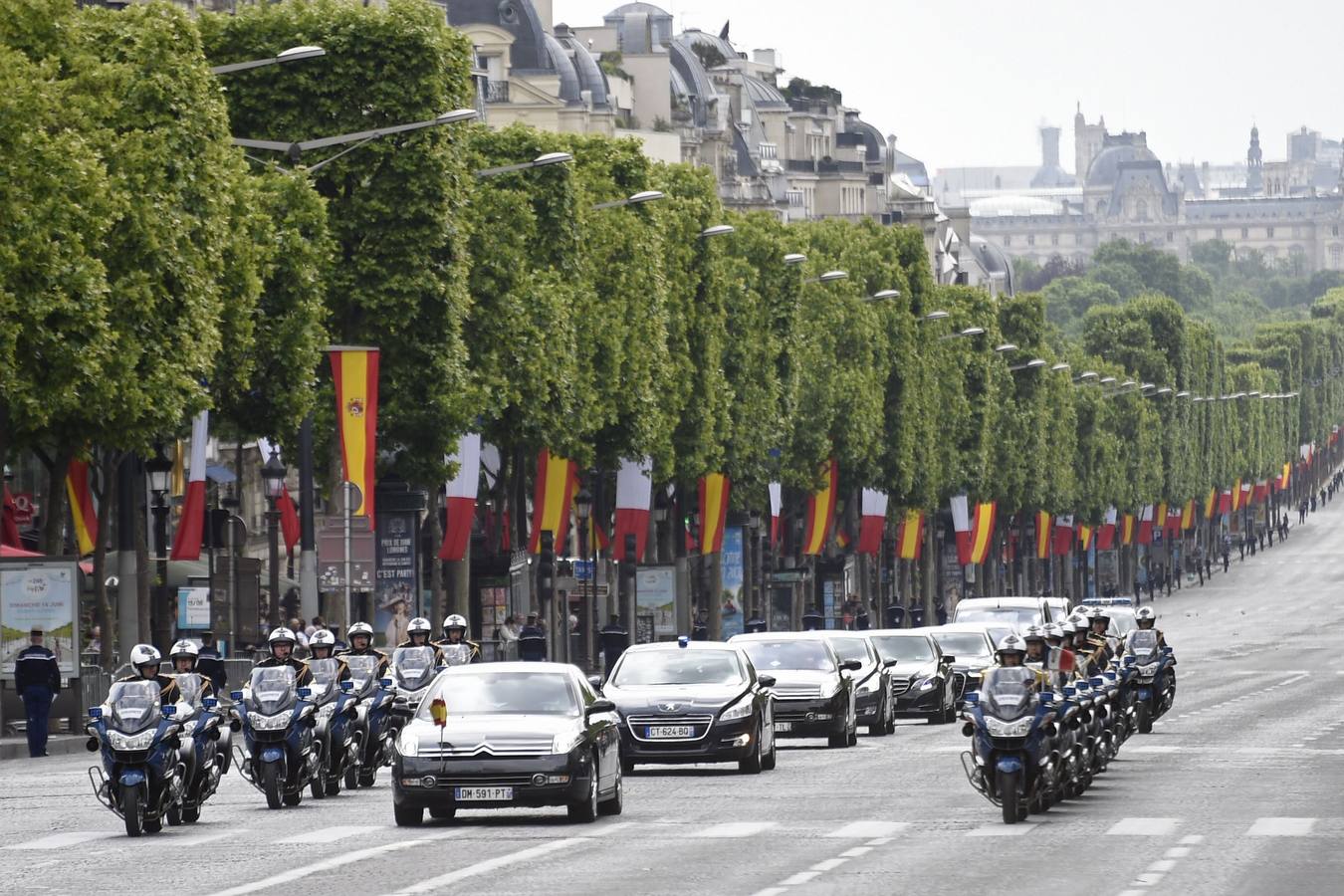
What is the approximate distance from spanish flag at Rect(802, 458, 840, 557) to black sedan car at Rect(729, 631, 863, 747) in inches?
1714

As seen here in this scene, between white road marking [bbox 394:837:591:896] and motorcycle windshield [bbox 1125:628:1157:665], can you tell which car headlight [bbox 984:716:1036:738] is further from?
motorcycle windshield [bbox 1125:628:1157:665]

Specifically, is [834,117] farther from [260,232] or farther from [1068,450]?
[260,232]

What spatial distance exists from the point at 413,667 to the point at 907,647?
744 inches

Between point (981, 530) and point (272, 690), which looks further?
point (981, 530)

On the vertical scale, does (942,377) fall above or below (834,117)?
below

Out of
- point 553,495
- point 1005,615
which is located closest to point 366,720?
point 1005,615

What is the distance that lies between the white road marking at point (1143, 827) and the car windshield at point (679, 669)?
8.63m

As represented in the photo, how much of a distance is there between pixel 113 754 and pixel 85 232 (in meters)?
17.0

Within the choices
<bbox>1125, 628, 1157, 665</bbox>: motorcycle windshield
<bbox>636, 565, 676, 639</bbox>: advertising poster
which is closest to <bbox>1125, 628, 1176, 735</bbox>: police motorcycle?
<bbox>1125, 628, 1157, 665</bbox>: motorcycle windshield

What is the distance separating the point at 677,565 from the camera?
241ft

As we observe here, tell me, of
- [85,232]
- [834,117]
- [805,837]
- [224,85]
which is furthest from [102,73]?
[834,117]

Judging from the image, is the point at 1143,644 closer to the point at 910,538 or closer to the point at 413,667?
the point at 413,667

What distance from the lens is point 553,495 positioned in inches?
2574

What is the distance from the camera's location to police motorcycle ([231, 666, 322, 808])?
100 ft
